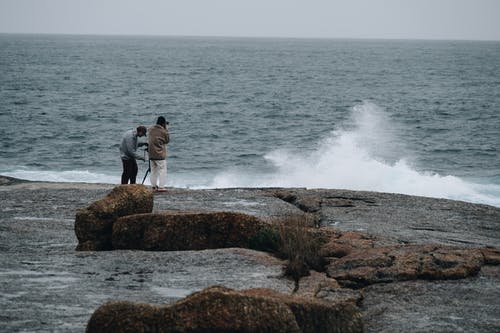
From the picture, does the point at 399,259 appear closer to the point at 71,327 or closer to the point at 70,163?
the point at 71,327

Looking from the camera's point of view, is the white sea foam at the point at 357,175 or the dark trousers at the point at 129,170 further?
the white sea foam at the point at 357,175

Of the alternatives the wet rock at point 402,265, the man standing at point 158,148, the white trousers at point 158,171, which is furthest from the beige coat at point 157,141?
the wet rock at point 402,265

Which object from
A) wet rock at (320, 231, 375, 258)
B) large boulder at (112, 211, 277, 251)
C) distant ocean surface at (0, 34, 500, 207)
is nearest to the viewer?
wet rock at (320, 231, 375, 258)

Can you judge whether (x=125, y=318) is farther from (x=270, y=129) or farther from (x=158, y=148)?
(x=270, y=129)

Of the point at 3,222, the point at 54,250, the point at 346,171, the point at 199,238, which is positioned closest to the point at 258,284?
the point at 199,238

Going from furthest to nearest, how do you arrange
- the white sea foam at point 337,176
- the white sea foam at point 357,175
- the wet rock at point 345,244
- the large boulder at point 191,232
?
the white sea foam at point 357,175 < the white sea foam at point 337,176 < the large boulder at point 191,232 < the wet rock at point 345,244

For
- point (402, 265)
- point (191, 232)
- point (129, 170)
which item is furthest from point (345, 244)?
point (129, 170)

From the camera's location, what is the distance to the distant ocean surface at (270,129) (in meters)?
30.3

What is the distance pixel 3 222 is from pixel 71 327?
5.57 m

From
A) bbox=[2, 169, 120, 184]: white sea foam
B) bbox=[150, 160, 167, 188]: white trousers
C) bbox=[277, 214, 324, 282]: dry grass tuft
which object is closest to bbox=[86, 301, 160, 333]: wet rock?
bbox=[277, 214, 324, 282]: dry grass tuft

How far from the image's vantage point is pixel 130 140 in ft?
48.8

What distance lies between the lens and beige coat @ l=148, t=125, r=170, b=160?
14.9m

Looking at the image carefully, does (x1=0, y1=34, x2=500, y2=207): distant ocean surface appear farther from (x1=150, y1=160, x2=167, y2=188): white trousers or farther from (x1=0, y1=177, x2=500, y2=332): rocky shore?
(x1=0, y1=177, x2=500, y2=332): rocky shore

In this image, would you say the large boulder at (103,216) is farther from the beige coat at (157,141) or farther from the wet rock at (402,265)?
the beige coat at (157,141)
